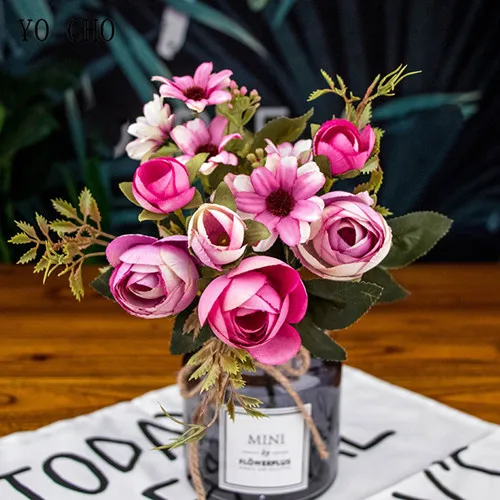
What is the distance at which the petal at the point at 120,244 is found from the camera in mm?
582

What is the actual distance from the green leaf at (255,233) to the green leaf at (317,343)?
174 mm

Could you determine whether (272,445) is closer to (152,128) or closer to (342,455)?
(342,455)

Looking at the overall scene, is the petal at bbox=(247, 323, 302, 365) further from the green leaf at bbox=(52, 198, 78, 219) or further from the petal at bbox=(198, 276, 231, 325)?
the green leaf at bbox=(52, 198, 78, 219)

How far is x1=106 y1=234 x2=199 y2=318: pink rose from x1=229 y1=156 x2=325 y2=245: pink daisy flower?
0.07 m

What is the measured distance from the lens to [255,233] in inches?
22.2

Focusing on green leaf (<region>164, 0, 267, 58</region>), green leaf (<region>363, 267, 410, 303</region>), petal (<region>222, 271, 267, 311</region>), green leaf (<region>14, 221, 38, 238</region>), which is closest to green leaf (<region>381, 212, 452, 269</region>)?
green leaf (<region>363, 267, 410, 303</region>)

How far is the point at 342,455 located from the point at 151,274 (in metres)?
0.46

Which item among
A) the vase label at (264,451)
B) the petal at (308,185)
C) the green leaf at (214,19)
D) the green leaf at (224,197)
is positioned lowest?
the vase label at (264,451)

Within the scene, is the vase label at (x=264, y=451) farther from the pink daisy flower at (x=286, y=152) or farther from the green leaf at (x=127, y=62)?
the green leaf at (x=127, y=62)

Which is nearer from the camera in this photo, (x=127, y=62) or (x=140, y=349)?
(x=140, y=349)

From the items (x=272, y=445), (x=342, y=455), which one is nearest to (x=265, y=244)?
(x=272, y=445)

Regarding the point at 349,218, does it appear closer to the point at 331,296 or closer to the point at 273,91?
the point at 331,296

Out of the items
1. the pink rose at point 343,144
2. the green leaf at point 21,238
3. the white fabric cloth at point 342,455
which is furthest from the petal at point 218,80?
the white fabric cloth at point 342,455

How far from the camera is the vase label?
2.49ft
